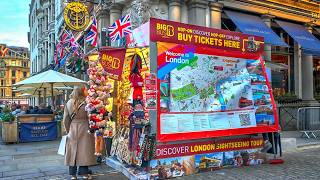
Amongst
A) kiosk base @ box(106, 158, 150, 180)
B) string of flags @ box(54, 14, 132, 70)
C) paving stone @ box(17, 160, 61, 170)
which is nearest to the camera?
kiosk base @ box(106, 158, 150, 180)

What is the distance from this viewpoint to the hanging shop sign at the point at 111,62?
315 inches

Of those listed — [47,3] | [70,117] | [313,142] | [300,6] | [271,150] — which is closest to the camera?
[70,117]

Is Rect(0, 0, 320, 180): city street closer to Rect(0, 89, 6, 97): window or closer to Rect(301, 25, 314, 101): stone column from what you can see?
Rect(301, 25, 314, 101): stone column

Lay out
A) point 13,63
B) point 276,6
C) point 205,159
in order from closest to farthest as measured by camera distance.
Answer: point 205,159 < point 276,6 < point 13,63

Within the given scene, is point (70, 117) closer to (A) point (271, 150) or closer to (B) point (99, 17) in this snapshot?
(A) point (271, 150)

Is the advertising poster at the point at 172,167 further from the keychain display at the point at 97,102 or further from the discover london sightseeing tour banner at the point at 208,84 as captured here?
the keychain display at the point at 97,102

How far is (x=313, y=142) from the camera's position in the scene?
12.1m

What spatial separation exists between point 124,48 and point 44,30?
40969 mm

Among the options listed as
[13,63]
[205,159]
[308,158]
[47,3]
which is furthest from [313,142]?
[13,63]

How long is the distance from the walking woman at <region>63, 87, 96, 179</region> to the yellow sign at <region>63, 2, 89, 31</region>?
12632 millimetres

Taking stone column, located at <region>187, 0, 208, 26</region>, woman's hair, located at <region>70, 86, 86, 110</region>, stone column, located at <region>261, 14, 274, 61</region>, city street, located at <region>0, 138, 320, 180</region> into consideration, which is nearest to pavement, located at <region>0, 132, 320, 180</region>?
city street, located at <region>0, 138, 320, 180</region>

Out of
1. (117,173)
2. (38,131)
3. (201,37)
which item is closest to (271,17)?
(201,37)

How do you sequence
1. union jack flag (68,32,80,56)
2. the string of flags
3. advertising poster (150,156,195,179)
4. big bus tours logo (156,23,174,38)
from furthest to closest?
union jack flag (68,32,80,56) → the string of flags → big bus tours logo (156,23,174,38) → advertising poster (150,156,195,179)

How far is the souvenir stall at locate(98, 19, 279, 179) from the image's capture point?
7121mm
